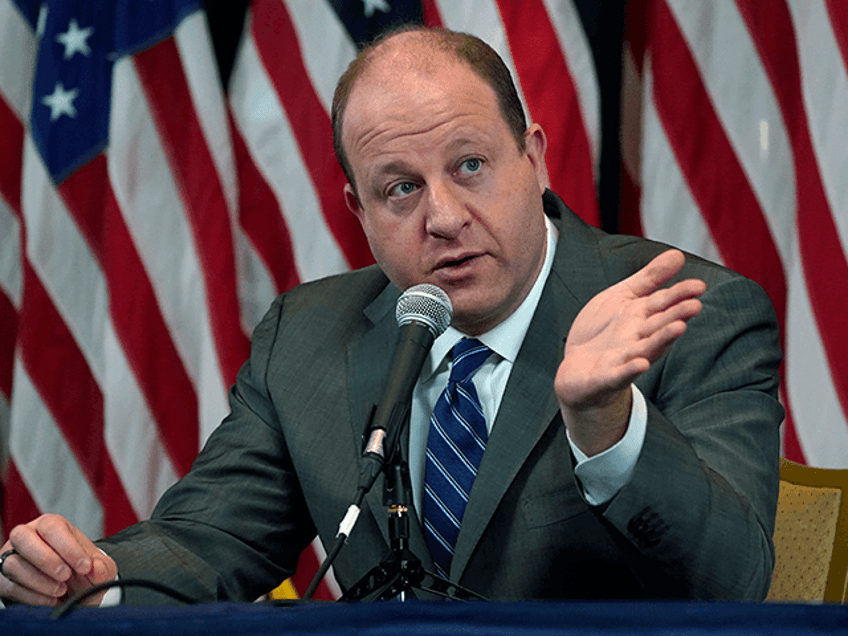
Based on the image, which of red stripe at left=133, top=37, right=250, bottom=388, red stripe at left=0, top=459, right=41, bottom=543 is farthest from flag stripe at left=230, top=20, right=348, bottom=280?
red stripe at left=0, top=459, right=41, bottom=543

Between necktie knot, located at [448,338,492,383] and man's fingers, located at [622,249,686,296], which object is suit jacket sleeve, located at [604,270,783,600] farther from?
necktie knot, located at [448,338,492,383]

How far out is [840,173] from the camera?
2475 mm

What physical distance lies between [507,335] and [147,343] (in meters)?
1.67

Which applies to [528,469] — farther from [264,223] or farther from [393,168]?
[264,223]

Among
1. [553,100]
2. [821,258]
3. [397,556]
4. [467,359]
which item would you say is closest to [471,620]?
[397,556]

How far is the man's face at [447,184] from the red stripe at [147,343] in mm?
1517

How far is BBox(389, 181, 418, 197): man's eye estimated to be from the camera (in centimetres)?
168

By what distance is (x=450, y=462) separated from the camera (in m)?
1.63

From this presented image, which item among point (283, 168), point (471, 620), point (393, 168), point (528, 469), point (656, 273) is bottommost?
point (528, 469)

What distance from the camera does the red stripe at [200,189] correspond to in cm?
298

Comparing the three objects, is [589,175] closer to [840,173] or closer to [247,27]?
[840,173]

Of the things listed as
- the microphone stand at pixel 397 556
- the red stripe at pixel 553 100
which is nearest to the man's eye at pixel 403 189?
the microphone stand at pixel 397 556

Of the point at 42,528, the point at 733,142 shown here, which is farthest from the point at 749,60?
the point at 42,528

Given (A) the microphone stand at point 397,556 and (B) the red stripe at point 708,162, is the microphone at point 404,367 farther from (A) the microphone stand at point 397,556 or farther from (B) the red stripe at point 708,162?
(B) the red stripe at point 708,162
